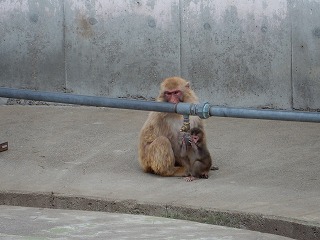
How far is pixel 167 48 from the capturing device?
41.3 ft

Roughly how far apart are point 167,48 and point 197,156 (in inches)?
110

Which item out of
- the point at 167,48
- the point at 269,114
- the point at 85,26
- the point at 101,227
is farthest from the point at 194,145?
the point at 85,26

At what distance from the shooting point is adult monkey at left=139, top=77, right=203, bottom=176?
33.2 feet

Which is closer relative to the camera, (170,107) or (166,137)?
(170,107)

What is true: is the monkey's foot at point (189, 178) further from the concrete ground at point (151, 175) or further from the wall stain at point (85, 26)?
the wall stain at point (85, 26)

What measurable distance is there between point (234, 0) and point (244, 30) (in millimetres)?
350

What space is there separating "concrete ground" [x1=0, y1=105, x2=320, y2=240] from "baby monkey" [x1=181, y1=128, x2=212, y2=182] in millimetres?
125

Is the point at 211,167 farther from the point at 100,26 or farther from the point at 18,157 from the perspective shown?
the point at 100,26

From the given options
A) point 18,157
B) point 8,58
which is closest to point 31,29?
point 8,58

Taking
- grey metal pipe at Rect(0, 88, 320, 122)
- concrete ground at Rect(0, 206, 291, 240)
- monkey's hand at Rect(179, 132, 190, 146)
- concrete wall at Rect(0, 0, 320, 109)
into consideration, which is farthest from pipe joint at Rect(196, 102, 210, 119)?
concrete wall at Rect(0, 0, 320, 109)

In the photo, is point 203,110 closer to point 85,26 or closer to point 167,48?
point 167,48

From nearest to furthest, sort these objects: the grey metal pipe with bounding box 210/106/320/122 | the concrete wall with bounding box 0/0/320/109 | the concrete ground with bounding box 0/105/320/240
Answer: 1. the grey metal pipe with bounding box 210/106/320/122
2. the concrete ground with bounding box 0/105/320/240
3. the concrete wall with bounding box 0/0/320/109

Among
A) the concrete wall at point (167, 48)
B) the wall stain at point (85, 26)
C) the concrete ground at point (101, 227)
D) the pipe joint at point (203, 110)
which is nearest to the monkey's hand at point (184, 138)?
the concrete ground at point (101, 227)

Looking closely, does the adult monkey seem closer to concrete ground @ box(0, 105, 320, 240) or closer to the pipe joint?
concrete ground @ box(0, 105, 320, 240)
